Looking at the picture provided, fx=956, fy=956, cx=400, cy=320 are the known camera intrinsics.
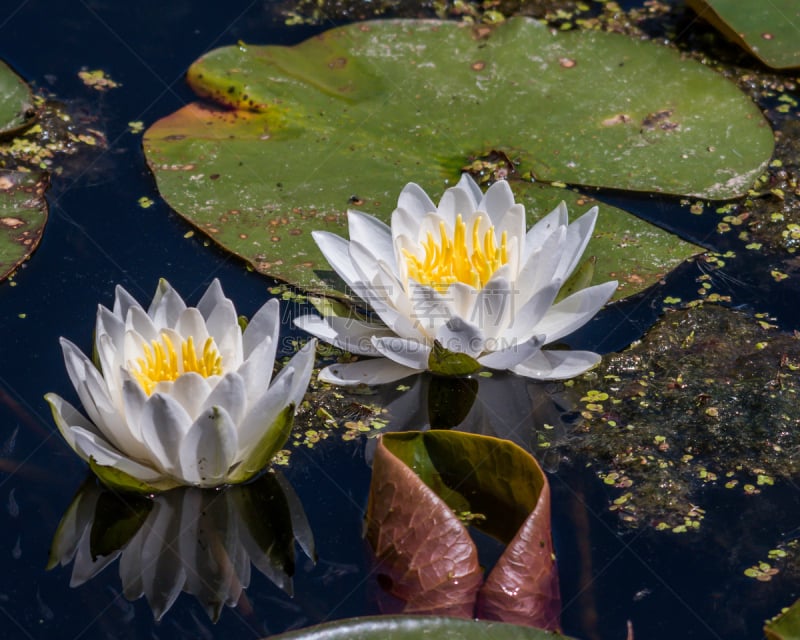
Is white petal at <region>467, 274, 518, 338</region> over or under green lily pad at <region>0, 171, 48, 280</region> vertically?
over

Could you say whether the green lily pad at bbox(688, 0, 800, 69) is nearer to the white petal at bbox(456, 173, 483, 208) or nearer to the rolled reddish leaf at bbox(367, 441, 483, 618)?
the white petal at bbox(456, 173, 483, 208)

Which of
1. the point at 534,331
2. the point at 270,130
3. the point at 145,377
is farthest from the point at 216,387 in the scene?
the point at 270,130

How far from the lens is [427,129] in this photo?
433cm

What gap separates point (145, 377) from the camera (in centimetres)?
292

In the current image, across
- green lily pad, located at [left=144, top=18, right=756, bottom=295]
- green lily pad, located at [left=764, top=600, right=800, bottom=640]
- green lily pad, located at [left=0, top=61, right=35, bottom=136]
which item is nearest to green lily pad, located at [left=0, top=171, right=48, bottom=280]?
green lily pad, located at [left=0, top=61, right=35, bottom=136]

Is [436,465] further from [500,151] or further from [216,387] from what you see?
[500,151]

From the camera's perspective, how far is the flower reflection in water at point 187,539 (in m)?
2.82

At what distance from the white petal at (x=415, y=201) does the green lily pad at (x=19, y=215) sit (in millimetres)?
1533

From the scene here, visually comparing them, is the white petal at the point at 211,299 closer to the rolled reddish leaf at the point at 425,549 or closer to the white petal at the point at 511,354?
the rolled reddish leaf at the point at 425,549

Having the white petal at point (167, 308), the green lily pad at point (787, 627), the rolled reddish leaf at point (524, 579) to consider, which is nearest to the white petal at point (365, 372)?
the white petal at point (167, 308)

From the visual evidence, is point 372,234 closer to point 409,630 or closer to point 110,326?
point 110,326

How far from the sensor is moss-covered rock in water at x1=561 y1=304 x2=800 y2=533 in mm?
3094

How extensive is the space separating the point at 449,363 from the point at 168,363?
980 mm

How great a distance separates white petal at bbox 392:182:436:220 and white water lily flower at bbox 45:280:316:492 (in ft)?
2.38
